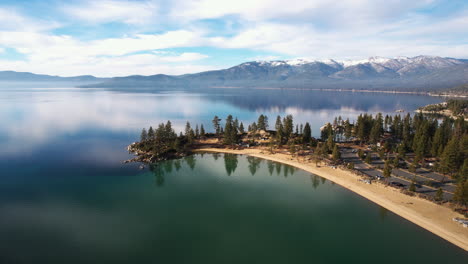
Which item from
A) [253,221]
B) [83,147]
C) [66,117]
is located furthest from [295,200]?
[66,117]

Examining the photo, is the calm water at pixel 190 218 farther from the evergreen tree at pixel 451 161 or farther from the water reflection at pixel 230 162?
the evergreen tree at pixel 451 161

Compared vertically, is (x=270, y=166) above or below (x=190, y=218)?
above

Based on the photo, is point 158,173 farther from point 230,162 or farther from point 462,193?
point 462,193

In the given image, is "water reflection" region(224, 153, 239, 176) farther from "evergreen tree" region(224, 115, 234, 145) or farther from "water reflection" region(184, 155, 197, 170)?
"water reflection" region(184, 155, 197, 170)

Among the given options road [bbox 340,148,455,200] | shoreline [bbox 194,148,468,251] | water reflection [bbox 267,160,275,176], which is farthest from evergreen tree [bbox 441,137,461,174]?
water reflection [bbox 267,160,275,176]

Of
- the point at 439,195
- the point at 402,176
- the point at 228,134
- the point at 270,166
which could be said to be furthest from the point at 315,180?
the point at 228,134

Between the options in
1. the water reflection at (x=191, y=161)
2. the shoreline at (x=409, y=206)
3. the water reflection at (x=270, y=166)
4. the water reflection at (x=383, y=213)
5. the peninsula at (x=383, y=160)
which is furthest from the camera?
the water reflection at (x=191, y=161)

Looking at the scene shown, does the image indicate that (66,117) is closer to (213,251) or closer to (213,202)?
(213,202)

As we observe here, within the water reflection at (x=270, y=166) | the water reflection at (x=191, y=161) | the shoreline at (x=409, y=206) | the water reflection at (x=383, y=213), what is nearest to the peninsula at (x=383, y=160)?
the shoreline at (x=409, y=206)
